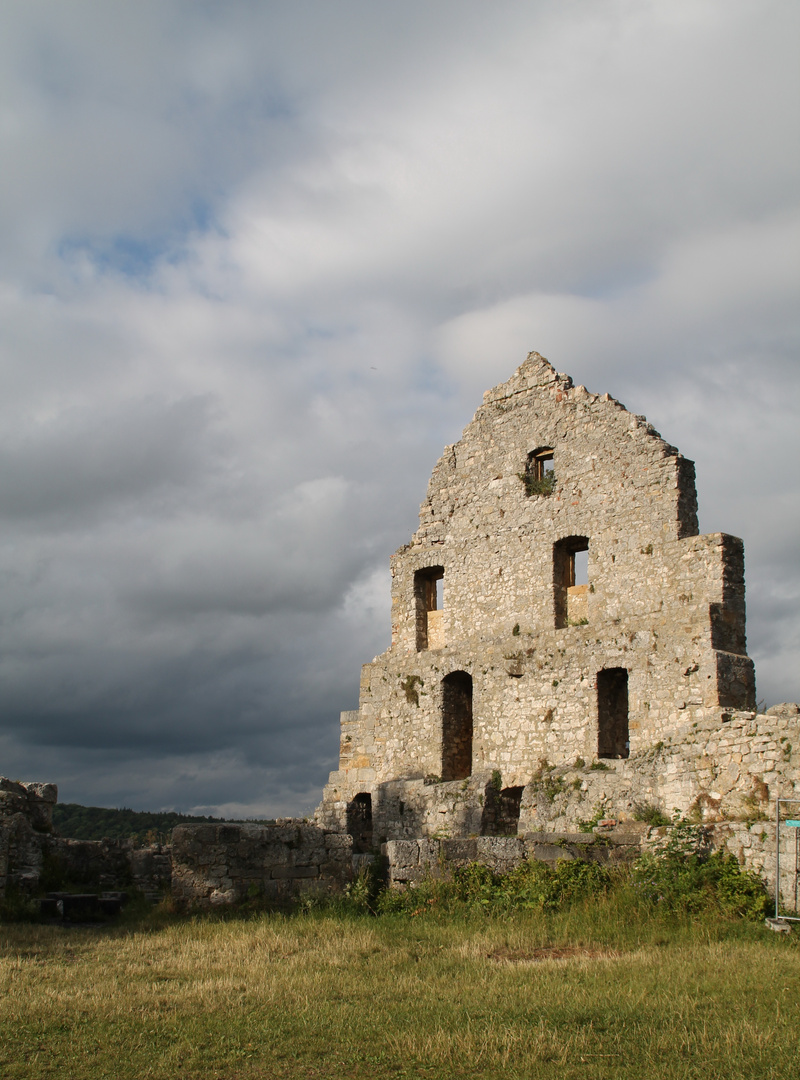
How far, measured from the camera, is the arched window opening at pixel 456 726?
2056cm

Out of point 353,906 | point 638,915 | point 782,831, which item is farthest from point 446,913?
point 782,831

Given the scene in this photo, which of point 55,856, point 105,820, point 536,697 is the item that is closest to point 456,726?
point 536,697

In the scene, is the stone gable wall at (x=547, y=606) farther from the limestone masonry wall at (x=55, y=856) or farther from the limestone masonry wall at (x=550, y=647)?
the limestone masonry wall at (x=55, y=856)

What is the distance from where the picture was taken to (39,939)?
38.3 ft

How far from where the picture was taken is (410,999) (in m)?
8.43

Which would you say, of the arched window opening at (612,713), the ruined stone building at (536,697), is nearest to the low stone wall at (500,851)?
the ruined stone building at (536,697)

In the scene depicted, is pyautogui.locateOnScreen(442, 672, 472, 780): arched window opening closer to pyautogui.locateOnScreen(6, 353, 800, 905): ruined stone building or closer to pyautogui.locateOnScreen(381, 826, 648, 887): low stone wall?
pyautogui.locateOnScreen(6, 353, 800, 905): ruined stone building

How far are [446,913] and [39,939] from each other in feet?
17.3

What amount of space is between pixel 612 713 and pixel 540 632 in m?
2.17

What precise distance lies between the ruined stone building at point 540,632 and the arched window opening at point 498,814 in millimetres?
42

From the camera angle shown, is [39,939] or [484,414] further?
[484,414]

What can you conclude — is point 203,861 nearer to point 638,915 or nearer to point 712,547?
point 638,915

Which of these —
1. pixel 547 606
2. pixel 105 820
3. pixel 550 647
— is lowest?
pixel 105 820

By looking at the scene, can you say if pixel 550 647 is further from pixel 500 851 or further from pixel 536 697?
pixel 500 851
